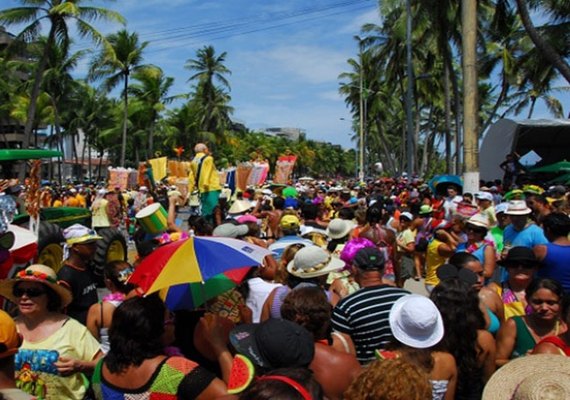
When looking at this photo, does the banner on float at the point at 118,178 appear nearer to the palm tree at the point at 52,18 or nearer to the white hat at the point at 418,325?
the palm tree at the point at 52,18

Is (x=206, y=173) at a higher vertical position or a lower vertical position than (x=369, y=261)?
higher

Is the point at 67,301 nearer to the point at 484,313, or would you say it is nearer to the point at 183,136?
the point at 484,313

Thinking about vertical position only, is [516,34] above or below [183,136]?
above

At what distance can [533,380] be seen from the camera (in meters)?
2.48

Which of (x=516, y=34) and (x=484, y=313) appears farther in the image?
(x=516, y=34)

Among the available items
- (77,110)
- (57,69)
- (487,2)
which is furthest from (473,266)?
(77,110)

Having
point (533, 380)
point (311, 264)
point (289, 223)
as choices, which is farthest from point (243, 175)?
point (533, 380)

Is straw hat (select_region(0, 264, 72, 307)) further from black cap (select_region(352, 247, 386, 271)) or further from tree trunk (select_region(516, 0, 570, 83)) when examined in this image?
tree trunk (select_region(516, 0, 570, 83))

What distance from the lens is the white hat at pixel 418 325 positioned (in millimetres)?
3355

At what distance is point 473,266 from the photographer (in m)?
5.10

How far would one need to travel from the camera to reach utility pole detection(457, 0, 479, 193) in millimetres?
12320

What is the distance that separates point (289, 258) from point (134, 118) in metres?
53.6

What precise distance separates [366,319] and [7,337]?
2123mm

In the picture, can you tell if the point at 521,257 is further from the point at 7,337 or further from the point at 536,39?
the point at 536,39
